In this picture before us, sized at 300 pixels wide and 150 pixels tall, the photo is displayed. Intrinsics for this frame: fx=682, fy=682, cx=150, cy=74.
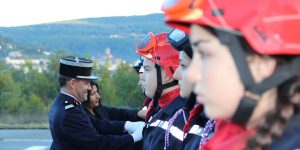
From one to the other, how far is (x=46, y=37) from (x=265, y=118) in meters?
84.0

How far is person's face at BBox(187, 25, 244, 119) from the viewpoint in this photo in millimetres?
1888

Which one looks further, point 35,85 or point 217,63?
point 35,85

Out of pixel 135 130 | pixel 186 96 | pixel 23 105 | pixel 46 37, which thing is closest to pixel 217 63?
pixel 186 96

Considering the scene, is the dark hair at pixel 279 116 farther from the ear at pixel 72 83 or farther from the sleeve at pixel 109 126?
the sleeve at pixel 109 126

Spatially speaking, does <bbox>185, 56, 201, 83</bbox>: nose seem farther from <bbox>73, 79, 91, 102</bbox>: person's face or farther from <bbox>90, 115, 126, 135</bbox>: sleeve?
<bbox>90, 115, 126, 135</bbox>: sleeve

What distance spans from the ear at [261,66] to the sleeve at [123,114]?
199 inches

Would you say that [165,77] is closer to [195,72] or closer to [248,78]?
[195,72]

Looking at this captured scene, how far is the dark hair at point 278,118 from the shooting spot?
1.86 metres

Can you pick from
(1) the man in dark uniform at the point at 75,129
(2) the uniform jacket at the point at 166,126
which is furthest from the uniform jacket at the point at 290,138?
(1) the man in dark uniform at the point at 75,129

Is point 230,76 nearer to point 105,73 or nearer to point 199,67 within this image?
point 199,67

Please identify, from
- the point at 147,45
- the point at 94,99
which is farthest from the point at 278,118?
the point at 94,99

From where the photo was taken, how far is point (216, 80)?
1.89 m

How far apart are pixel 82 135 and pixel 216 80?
4.09 metres

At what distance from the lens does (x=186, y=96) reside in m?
3.57
